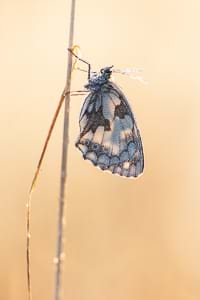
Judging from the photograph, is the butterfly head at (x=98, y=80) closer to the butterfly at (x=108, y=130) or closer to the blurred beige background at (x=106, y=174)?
the butterfly at (x=108, y=130)

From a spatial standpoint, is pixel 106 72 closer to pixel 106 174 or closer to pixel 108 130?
pixel 108 130

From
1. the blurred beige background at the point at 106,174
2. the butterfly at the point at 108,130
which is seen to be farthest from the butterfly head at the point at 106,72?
the blurred beige background at the point at 106,174

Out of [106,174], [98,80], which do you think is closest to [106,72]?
[98,80]

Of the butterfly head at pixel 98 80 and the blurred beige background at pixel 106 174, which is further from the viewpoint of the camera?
the blurred beige background at pixel 106 174

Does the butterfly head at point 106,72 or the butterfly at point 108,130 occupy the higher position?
the butterfly head at point 106,72

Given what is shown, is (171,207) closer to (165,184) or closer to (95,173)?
(165,184)

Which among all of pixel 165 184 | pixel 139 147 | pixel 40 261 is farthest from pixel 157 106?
pixel 139 147

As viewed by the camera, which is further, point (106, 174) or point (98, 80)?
point (106, 174)
